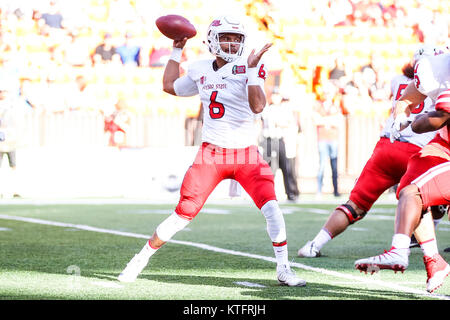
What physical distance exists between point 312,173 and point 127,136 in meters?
3.56

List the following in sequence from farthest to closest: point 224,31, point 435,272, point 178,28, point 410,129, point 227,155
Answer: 1. point 410,129
2. point 178,28
3. point 227,155
4. point 224,31
5. point 435,272

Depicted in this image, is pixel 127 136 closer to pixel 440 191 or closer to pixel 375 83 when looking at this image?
pixel 375 83

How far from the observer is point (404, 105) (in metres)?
5.20

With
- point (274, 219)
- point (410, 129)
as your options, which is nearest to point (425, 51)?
point (410, 129)

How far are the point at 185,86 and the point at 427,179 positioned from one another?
1.81 m

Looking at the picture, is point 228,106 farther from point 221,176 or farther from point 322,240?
point 322,240

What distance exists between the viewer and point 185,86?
19.0 ft

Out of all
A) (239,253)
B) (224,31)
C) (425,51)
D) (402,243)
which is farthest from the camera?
(239,253)

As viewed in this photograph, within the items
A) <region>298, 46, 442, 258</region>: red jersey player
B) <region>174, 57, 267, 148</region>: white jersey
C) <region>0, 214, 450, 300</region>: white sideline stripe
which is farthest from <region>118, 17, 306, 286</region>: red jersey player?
<region>298, 46, 442, 258</region>: red jersey player

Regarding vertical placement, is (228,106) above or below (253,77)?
below

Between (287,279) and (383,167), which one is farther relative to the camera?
(383,167)

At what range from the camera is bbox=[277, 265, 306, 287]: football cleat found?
548 centimetres

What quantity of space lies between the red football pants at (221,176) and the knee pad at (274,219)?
0.03m
